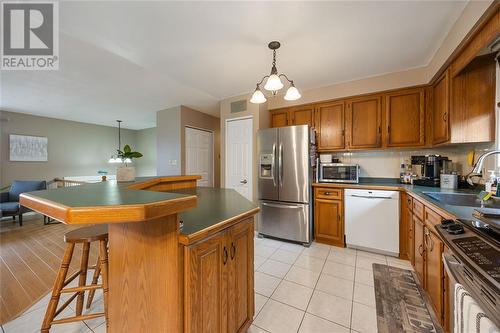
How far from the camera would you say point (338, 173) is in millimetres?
2945

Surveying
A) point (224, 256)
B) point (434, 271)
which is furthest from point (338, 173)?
point (224, 256)

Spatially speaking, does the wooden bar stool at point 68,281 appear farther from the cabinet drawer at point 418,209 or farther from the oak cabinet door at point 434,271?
the cabinet drawer at point 418,209

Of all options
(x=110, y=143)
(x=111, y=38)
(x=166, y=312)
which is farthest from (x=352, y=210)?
(x=110, y=143)

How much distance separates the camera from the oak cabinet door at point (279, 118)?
3.49 metres

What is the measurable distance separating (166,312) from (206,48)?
92.3 inches

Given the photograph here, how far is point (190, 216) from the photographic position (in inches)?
43.8

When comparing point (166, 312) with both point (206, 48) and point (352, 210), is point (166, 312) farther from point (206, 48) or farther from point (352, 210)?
point (352, 210)

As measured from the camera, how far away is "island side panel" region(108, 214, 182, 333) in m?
0.83

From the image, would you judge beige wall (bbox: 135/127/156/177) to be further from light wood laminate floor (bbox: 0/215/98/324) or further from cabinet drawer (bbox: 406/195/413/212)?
cabinet drawer (bbox: 406/195/413/212)

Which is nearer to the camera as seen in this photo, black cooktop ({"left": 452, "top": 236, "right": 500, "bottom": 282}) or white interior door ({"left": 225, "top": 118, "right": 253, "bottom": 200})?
black cooktop ({"left": 452, "top": 236, "right": 500, "bottom": 282})

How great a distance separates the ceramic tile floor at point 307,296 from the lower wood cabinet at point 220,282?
428 millimetres

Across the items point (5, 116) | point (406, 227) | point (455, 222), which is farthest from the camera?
point (5, 116)

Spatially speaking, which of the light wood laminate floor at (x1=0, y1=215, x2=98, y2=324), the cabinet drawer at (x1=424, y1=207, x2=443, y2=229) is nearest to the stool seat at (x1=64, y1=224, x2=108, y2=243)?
the light wood laminate floor at (x1=0, y1=215, x2=98, y2=324)

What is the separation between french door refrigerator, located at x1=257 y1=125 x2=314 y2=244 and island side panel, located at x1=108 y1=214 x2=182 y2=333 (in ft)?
7.55
